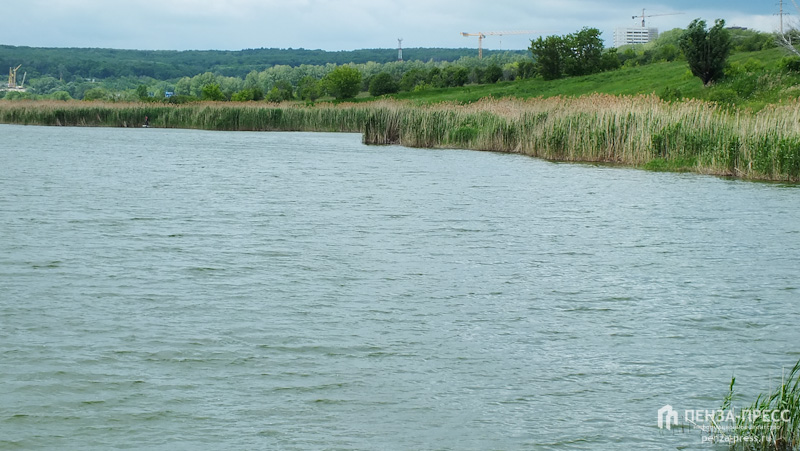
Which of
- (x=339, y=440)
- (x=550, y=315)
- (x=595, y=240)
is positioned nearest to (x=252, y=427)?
→ (x=339, y=440)

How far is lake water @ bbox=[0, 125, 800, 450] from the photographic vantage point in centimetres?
662

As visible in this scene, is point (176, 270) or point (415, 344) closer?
point (415, 344)

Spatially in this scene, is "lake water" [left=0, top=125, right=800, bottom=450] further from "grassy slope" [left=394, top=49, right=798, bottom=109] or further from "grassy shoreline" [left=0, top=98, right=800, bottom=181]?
"grassy slope" [left=394, top=49, right=798, bottom=109]

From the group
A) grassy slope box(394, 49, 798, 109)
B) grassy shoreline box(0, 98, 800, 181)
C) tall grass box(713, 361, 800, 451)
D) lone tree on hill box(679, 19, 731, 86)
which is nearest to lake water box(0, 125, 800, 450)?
tall grass box(713, 361, 800, 451)

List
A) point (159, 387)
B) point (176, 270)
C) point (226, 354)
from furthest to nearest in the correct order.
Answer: point (176, 270) → point (226, 354) → point (159, 387)

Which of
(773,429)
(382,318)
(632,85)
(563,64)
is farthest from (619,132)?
(563,64)

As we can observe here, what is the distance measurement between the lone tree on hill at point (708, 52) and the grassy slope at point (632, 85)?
3.28ft

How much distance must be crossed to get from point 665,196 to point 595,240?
23.3 ft

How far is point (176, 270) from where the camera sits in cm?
1188

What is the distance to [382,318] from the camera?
9.56 meters

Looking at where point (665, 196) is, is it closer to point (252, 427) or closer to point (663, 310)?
point (663, 310)

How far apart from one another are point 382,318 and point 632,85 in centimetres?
6263

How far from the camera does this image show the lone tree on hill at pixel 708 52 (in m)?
57.0

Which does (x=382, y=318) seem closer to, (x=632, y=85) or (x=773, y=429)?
(x=773, y=429)
